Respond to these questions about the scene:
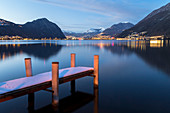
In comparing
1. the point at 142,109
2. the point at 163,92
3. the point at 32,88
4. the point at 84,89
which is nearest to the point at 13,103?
the point at 32,88

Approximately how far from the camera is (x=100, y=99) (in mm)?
10344

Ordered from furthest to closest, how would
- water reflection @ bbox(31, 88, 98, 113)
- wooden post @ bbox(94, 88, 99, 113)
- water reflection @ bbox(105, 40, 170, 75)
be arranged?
water reflection @ bbox(105, 40, 170, 75) → wooden post @ bbox(94, 88, 99, 113) → water reflection @ bbox(31, 88, 98, 113)

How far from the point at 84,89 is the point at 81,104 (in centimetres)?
279

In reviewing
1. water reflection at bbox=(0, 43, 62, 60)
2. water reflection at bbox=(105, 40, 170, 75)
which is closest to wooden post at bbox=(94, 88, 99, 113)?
water reflection at bbox=(105, 40, 170, 75)

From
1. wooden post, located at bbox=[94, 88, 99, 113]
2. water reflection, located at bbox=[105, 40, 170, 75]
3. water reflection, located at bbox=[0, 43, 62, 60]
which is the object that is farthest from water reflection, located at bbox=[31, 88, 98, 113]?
water reflection, located at bbox=[0, 43, 62, 60]

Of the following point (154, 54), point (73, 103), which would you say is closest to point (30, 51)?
point (154, 54)

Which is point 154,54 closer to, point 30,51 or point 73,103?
point 73,103

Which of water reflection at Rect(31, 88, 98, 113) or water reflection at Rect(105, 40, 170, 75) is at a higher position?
water reflection at Rect(105, 40, 170, 75)

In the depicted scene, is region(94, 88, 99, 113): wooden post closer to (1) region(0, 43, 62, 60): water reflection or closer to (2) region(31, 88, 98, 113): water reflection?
(2) region(31, 88, 98, 113): water reflection

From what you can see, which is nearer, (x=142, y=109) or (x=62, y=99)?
(x=142, y=109)

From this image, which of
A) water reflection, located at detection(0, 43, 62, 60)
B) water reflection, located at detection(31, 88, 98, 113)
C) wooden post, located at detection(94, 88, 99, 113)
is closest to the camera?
water reflection, located at detection(31, 88, 98, 113)

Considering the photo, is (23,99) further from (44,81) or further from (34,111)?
(44,81)

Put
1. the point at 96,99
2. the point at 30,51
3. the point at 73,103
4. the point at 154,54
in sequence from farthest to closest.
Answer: the point at 30,51 < the point at 154,54 < the point at 96,99 < the point at 73,103

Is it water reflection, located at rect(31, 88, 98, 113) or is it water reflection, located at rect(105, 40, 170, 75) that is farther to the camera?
water reflection, located at rect(105, 40, 170, 75)
